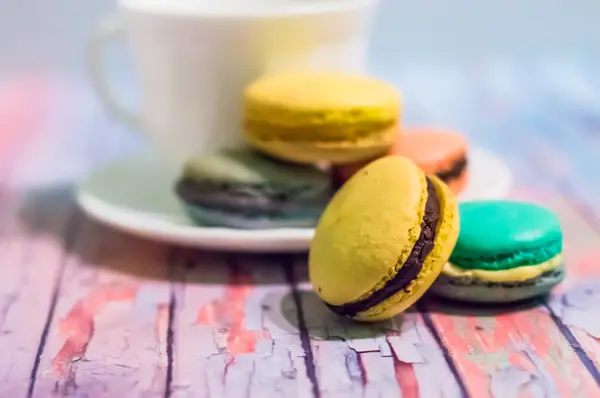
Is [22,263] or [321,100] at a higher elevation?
[321,100]

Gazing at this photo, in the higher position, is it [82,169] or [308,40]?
[308,40]

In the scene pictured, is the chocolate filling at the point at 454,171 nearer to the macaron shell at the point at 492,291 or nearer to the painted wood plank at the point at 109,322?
the macaron shell at the point at 492,291

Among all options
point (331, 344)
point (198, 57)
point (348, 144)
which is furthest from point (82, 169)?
point (331, 344)

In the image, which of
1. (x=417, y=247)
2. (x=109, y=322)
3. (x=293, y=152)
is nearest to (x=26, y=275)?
(x=109, y=322)

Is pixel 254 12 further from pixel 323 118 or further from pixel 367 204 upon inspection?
pixel 367 204

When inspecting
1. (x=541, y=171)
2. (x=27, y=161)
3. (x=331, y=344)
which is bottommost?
(x=27, y=161)

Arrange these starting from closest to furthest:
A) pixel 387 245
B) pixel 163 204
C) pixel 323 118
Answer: pixel 387 245
pixel 323 118
pixel 163 204

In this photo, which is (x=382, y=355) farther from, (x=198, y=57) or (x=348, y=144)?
(x=198, y=57)
